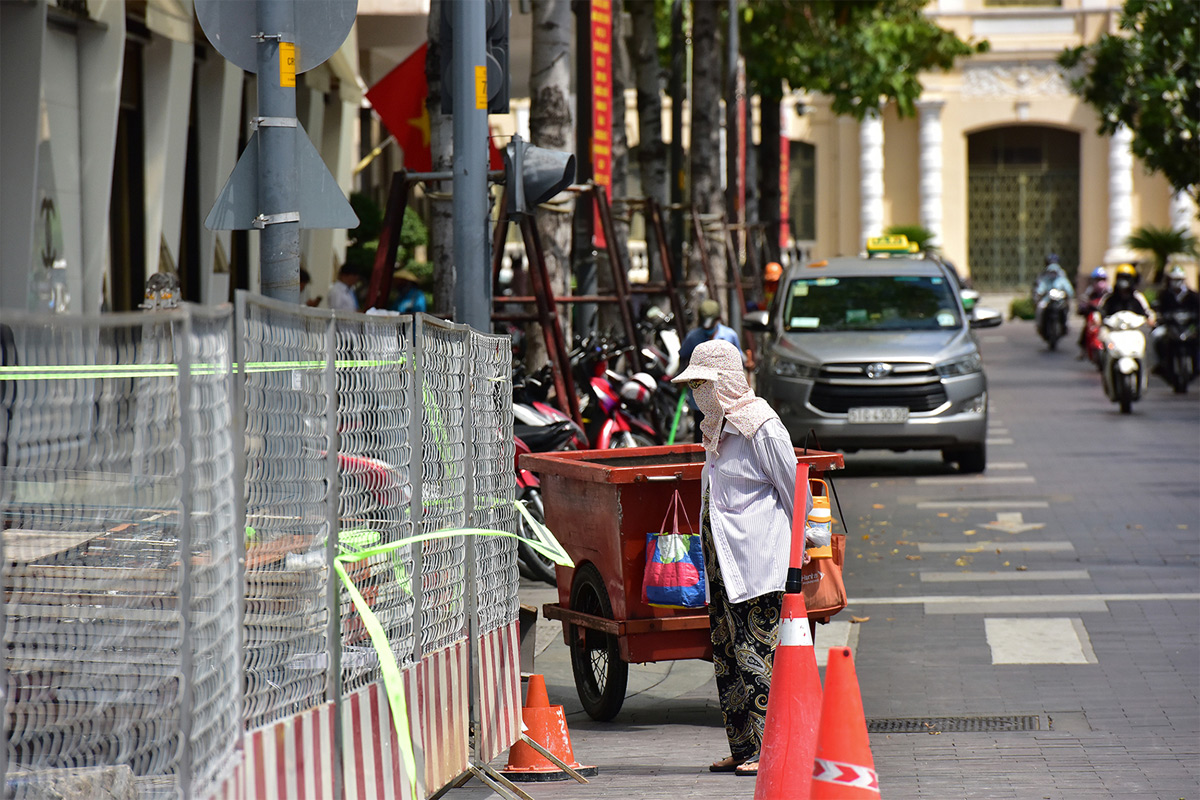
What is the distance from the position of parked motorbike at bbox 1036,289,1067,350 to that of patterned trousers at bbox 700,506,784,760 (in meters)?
32.1

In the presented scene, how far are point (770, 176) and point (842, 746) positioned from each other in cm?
3128

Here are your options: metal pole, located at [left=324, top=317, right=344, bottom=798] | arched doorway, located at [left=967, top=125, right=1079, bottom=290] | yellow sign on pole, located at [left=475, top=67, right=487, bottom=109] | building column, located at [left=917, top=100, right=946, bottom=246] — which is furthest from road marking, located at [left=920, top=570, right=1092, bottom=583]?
arched doorway, located at [left=967, top=125, right=1079, bottom=290]

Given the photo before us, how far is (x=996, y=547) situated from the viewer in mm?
12164

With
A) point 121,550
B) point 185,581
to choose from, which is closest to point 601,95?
point 121,550

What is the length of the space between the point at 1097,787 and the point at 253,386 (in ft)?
11.6

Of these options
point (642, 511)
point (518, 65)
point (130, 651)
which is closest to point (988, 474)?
point (642, 511)

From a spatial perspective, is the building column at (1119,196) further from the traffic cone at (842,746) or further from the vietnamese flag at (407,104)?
the traffic cone at (842,746)

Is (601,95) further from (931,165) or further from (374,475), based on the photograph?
(931,165)

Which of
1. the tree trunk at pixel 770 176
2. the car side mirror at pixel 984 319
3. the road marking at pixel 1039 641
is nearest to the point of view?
the road marking at pixel 1039 641

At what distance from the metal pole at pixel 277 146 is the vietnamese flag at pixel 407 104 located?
19.7ft

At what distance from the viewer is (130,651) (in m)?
3.80

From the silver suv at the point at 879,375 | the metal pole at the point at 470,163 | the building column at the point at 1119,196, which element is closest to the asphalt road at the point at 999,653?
the silver suv at the point at 879,375

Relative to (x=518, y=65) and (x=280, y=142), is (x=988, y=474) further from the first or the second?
(x=518, y=65)

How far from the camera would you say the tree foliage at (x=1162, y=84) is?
28.7 meters
